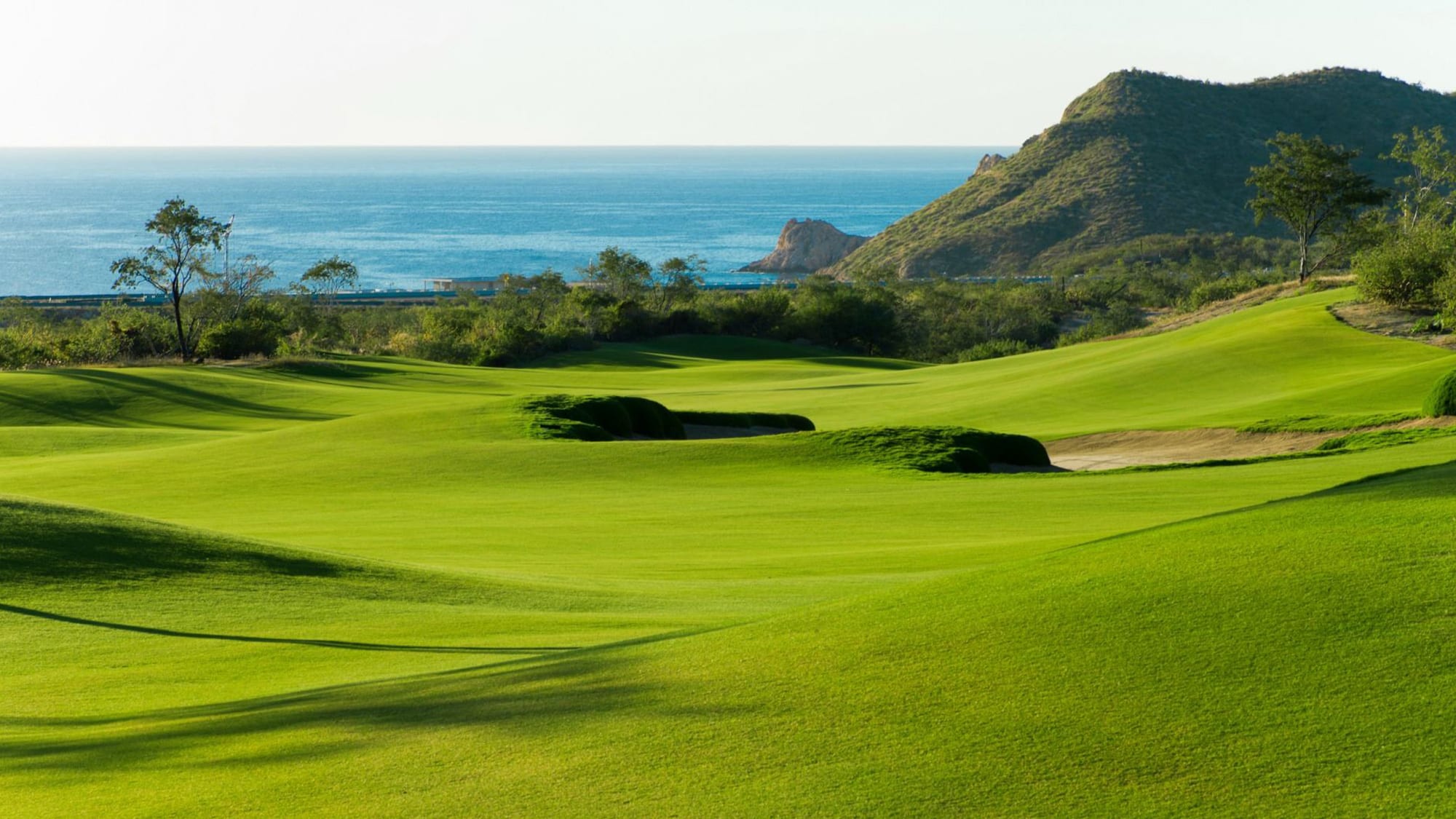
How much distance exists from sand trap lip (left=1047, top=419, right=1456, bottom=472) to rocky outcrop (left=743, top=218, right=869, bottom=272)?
154 m

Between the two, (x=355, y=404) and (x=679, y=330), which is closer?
(x=355, y=404)

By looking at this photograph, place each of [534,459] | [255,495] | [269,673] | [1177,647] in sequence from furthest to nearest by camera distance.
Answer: [534,459], [255,495], [269,673], [1177,647]

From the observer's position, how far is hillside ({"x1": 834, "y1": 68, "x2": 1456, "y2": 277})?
141 meters

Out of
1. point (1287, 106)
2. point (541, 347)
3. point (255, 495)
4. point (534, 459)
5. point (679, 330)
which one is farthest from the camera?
point (1287, 106)

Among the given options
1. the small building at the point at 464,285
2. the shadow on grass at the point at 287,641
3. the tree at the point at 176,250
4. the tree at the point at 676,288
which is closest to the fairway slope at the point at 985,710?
the shadow on grass at the point at 287,641

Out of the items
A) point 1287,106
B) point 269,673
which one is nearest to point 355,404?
point 269,673

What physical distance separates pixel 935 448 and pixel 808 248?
537 feet

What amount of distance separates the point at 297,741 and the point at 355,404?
35223 mm

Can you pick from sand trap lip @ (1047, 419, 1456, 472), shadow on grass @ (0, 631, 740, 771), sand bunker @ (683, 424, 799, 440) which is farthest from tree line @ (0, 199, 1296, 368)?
shadow on grass @ (0, 631, 740, 771)

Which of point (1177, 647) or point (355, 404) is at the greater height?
point (1177, 647)

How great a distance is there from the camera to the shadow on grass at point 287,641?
33.2 feet

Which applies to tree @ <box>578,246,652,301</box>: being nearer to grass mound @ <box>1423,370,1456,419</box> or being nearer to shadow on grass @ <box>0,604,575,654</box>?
grass mound @ <box>1423,370,1456,419</box>

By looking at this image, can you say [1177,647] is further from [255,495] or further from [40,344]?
[40,344]

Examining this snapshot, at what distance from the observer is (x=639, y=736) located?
22.7 ft
